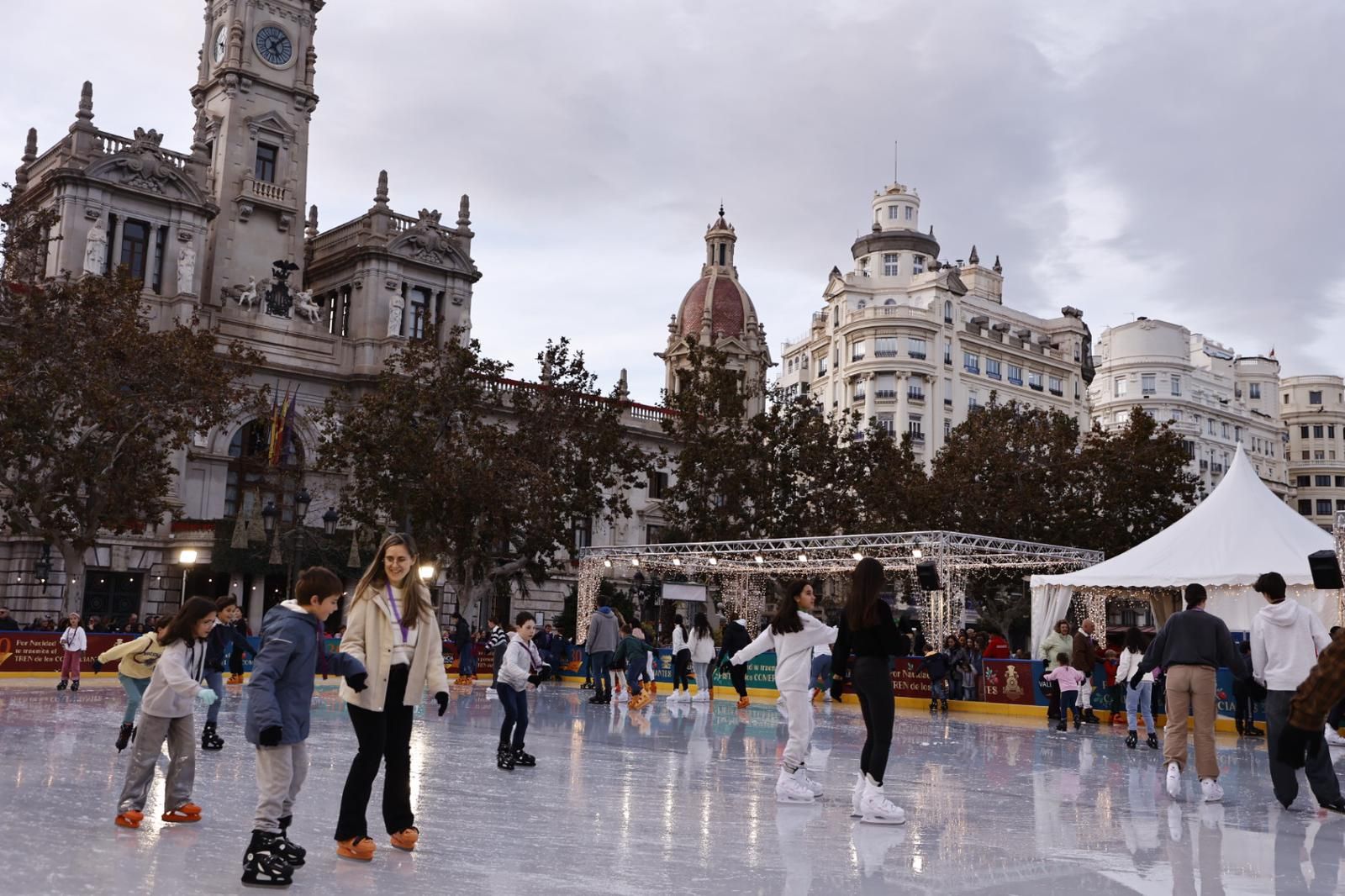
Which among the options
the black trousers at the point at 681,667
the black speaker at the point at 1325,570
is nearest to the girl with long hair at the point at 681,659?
the black trousers at the point at 681,667

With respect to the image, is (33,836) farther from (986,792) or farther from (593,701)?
(593,701)

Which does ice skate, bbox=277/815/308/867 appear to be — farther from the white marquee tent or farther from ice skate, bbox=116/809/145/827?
the white marquee tent

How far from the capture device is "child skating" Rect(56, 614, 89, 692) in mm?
24172

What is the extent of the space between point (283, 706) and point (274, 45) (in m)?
44.4

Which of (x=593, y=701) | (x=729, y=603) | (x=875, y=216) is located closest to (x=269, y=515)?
(x=593, y=701)

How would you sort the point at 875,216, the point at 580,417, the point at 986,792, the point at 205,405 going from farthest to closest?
1. the point at 875,216
2. the point at 580,417
3. the point at 205,405
4. the point at 986,792

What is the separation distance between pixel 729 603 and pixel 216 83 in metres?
25.8

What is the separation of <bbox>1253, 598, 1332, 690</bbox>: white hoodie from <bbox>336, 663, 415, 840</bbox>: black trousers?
7220 millimetres

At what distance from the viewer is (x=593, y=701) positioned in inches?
957

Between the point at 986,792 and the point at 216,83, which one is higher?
the point at 216,83

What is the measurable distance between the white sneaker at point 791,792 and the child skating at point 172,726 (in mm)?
4524

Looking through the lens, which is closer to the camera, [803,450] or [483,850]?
[483,850]

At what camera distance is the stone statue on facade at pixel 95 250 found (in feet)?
128

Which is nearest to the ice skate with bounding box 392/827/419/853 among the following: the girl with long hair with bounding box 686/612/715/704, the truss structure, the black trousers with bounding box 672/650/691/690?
the girl with long hair with bounding box 686/612/715/704
